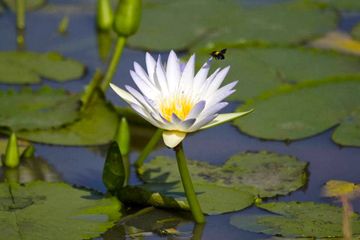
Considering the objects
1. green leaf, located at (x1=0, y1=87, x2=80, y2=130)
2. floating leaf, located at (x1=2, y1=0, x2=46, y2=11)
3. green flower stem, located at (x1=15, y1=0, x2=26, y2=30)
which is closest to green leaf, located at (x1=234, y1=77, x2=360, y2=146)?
green leaf, located at (x1=0, y1=87, x2=80, y2=130)

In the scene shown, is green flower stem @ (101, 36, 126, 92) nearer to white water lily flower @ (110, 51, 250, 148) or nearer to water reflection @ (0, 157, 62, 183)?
water reflection @ (0, 157, 62, 183)

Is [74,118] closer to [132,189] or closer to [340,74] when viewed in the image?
[132,189]

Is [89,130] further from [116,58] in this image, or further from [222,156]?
[222,156]

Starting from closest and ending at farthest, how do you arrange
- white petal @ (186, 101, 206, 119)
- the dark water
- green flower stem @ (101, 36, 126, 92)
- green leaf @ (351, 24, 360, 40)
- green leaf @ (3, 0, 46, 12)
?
white petal @ (186, 101, 206, 119) < the dark water < green flower stem @ (101, 36, 126, 92) < green leaf @ (351, 24, 360, 40) < green leaf @ (3, 0, 46, 12)

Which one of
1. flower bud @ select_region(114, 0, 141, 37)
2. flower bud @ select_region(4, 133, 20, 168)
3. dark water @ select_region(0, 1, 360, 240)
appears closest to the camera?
dark water @ select_region(0, 1, 360, 240)

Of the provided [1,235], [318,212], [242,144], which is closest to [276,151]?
[242,144]

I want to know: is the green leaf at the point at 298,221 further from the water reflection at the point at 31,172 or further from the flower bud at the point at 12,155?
the flower bud at the point at 12,155

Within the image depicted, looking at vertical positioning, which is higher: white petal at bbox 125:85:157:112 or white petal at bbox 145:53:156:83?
white petal at bbox 145:53:156:83
